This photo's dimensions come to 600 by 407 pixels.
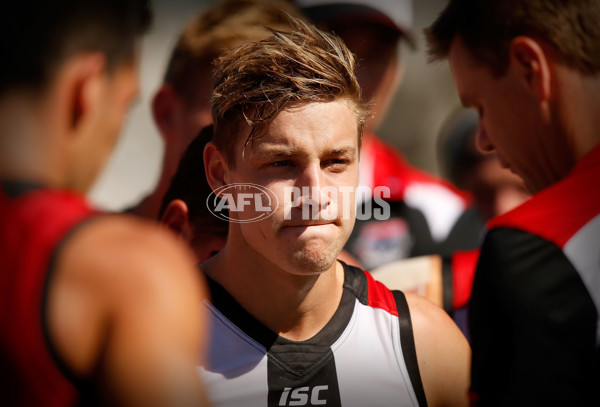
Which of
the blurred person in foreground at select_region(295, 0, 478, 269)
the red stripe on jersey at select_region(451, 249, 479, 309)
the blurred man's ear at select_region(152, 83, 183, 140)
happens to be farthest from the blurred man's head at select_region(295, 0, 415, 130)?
the blurred man's ear at select_region(152, 83, 183, 140)

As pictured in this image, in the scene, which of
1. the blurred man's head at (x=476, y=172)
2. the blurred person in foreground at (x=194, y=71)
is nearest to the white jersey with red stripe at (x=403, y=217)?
the blurred man's head at (x=476, y=172)

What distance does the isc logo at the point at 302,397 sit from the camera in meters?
1.82

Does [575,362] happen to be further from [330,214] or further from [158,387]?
[158,387]

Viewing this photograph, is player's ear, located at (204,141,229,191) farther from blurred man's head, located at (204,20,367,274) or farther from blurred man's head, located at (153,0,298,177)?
blurred man's head, located at (153,0,298,177)

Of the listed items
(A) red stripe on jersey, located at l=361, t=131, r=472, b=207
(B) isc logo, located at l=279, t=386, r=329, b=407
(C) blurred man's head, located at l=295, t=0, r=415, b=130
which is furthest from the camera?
(A) red stripe on jersey, located at l=361, t=131, r=472, b=207

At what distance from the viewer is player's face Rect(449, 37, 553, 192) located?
79.3 inches

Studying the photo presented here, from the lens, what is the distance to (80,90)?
1.33 m

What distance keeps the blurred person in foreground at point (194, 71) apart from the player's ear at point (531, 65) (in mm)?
797

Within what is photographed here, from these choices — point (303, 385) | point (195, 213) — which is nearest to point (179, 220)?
point (195, 213)

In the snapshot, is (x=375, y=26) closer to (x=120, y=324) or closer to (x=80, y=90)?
(x=80, y=90)

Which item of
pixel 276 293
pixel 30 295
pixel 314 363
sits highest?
pixel 30 295

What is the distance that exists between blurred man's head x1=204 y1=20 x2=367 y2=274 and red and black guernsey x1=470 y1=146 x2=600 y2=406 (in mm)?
444

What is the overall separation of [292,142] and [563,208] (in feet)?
2.52

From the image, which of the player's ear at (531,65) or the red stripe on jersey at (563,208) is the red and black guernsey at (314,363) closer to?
the red stripe on jersey at (563,208)
